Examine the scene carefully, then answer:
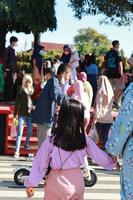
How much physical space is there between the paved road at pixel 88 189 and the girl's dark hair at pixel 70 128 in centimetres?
329

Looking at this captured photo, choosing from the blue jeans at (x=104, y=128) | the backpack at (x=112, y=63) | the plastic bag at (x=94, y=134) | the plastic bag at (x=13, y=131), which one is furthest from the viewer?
the backpack at (x=112, y=63)

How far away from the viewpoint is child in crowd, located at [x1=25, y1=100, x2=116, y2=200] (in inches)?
202

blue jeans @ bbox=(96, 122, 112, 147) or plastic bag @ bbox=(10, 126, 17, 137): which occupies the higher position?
blue jeans @ bbox=(96, 122, 112, 147)

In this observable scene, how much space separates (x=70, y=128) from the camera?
514 cm

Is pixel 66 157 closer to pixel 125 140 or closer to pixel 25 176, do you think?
pixel 125 140

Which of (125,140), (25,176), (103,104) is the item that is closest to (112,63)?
(103,104)

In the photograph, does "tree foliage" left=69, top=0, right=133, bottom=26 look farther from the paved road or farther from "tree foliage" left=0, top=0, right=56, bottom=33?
the paved road

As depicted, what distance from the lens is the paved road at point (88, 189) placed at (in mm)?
8539

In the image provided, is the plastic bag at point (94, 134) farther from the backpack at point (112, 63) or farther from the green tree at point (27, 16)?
the green tree at point (27, 16)

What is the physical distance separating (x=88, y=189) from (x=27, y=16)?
12.0 metres

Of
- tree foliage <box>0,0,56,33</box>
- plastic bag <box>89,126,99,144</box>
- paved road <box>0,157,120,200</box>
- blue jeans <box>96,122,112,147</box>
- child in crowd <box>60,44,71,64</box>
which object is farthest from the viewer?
tree foliage <box>0,0,56,33</box>

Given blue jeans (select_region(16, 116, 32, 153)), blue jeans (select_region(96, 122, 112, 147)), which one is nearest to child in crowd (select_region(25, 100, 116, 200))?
blue jeans (select_region(96, 122, 112, 147))

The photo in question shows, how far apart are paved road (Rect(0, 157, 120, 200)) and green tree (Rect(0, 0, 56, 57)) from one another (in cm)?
969

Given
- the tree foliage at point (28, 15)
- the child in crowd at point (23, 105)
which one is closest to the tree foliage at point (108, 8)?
the tree foliage at point (28, 15)
